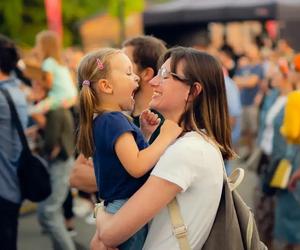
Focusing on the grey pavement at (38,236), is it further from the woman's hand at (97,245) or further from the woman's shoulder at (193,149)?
the woman's shoulder at (193,149)

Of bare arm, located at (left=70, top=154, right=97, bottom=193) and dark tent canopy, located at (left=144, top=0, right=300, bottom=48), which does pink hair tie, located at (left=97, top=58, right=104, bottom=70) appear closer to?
bare arm, located at (left=70, top=154, right=97, bottom=193)

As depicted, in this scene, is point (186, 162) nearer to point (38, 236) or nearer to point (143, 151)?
point (143, 151)

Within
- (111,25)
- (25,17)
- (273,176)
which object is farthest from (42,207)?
(25,17)

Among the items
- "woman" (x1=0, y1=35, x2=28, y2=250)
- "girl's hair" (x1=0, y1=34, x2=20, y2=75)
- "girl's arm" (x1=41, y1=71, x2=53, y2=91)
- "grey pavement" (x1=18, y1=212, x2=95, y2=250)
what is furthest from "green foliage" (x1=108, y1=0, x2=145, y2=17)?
"woman" (x1=0, y1=35, x2=28, y2=250)

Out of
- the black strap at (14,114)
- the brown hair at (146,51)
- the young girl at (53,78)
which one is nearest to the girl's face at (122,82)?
the brown hair at (146,51)

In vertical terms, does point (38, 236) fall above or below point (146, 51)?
below

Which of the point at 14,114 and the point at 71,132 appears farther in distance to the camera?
the point at 71,132

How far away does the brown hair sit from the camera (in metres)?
3.58

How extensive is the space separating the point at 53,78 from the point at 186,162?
5.12 m

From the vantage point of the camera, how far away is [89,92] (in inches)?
112

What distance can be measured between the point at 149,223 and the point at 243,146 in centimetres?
1311

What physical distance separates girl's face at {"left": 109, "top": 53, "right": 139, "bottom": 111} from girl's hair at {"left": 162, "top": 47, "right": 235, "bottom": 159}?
0.94 feet

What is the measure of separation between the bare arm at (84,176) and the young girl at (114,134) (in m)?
0.77

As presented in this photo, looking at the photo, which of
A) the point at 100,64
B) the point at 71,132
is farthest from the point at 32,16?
the point at 100,64
